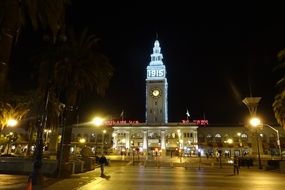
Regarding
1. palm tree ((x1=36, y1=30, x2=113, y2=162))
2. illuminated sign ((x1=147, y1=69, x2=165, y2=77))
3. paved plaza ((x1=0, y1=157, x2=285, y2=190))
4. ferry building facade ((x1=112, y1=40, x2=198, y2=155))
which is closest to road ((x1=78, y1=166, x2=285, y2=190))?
paved plaza ((x1=0, y1=157, x2=285, y2=190))

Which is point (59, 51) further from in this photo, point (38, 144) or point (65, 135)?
point (38, 144)

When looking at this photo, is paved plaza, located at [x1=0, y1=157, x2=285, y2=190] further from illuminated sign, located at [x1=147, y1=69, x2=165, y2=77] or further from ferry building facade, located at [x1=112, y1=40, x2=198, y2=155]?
illuminated sign, located at [x1=147, y1=69, x2=165, y2=77]

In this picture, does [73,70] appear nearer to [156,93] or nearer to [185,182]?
[185,182]

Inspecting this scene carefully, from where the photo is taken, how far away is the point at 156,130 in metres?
127

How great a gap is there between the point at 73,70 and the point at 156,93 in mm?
103841

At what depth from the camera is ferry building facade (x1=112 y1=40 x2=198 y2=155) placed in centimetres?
12200

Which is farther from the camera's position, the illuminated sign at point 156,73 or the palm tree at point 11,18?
the illuminated sign at point 156,73

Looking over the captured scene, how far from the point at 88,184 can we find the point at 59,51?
42.9 ft

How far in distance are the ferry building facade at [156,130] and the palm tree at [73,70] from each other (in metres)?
89.1

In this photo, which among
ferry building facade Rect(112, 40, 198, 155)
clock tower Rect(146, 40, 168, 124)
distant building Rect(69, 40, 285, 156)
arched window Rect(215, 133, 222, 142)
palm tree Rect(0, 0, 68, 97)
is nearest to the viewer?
palm tree Rect(0, 0, 68, 97)

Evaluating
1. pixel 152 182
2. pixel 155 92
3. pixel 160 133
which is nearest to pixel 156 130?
pixel 160 133

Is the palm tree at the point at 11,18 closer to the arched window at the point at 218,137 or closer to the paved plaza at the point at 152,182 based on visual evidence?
the paved plaza at the point at 152,182

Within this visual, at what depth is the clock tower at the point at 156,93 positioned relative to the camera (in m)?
130

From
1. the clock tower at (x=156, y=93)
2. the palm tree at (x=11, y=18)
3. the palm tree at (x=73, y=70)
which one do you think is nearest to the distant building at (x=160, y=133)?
the clock tower at (x=156, y=93)
